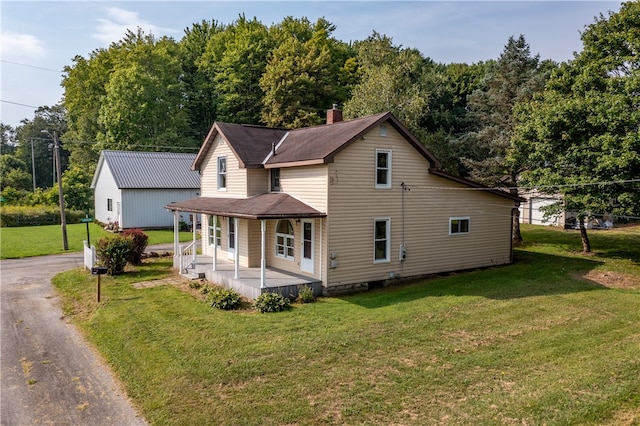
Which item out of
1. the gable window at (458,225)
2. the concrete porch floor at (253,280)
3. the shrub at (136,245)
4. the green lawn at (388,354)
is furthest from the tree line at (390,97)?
the shrub at (136,245)

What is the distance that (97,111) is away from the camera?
53.7 m

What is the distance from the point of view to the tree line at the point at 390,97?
766 inches

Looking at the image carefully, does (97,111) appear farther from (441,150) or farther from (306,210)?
(306,210)

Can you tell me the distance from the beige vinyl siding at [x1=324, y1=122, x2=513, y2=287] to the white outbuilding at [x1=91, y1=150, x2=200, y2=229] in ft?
76.5

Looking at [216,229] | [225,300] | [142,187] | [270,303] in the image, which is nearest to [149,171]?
[142,187]

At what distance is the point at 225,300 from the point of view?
14070mm

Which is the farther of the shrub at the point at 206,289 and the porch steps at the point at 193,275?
the porch steps at the point at 193,275

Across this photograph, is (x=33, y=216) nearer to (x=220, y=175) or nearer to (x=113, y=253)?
(x=113, y=253)

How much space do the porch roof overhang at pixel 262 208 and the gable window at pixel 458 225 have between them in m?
6.56

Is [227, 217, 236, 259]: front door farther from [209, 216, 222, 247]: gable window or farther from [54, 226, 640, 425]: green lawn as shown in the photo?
[54, 226, 640, 425]: green lawn

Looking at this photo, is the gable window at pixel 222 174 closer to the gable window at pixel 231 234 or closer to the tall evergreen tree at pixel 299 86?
the gable window at pixel 231 234

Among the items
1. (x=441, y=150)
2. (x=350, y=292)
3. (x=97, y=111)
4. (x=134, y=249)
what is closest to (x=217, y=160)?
(x=134, y=249)

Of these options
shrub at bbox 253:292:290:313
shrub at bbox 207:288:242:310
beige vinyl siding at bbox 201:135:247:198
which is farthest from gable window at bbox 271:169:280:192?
shrub at bbox 253:292:290:313

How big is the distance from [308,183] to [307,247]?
2386 millimetres
